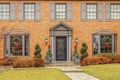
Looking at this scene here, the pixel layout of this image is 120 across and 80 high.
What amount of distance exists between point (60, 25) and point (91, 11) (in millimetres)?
3499

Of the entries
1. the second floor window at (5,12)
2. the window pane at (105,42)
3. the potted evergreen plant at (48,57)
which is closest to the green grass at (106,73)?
the potted evergreen plant at (48,57)

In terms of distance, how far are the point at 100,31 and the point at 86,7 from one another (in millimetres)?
2759

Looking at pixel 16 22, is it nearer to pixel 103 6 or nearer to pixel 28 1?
pixel 28 1

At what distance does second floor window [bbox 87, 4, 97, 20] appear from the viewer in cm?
3659

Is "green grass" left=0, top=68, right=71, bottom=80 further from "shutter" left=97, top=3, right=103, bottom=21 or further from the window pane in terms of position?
"shutter" left=97, top=3, right=103, bottom=21

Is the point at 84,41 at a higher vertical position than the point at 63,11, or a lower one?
lower

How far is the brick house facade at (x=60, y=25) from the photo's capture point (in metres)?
35.9

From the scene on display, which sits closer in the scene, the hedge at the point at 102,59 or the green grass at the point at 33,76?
the green grass at the point at 33,76

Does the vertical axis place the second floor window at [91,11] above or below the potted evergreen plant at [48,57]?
above

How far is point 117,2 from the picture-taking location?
36.4 meters

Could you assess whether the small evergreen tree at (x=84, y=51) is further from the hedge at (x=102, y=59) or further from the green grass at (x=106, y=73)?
the green grass at (x=106, y=73)

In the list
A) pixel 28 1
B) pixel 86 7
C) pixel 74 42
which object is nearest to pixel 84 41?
pixel 74 42

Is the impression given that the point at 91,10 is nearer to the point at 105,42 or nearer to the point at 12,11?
the point at 105,42

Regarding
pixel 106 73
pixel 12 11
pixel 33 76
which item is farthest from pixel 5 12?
pixel 106 73
